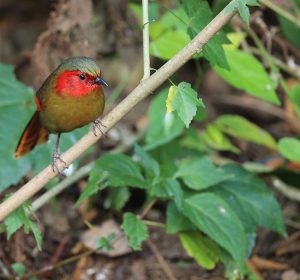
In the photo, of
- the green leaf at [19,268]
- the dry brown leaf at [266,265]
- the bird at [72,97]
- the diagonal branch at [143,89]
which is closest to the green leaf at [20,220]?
the diagonal branch at [143,89]

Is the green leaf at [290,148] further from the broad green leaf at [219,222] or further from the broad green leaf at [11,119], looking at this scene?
the broad green leaf at [11,119]

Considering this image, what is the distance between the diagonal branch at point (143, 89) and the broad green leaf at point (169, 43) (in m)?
1.41

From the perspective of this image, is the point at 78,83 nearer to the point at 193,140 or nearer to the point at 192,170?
the point at 192,170

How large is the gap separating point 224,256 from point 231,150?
1333 mm

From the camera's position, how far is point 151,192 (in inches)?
134

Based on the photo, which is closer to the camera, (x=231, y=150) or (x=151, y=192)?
(x=151, y=192)

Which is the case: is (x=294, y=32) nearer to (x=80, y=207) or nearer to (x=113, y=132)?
(x=113, y=132)

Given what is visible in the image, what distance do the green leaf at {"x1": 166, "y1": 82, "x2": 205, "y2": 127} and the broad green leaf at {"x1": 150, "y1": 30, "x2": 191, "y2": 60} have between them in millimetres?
1582

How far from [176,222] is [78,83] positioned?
3.18 feet

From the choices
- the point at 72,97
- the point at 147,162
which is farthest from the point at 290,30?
the point at 72,97

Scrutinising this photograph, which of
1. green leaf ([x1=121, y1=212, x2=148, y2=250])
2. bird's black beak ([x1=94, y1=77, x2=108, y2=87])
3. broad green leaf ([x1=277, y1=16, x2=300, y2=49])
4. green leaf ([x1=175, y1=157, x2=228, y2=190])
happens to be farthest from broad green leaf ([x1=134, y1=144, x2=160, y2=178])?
broad green leaf ([x1=277, y1=16, x2=300, y2=49])

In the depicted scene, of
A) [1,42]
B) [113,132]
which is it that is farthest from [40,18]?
[113,132]

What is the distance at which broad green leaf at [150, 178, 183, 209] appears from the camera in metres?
3.40

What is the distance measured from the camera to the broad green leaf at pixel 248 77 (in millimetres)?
3959
